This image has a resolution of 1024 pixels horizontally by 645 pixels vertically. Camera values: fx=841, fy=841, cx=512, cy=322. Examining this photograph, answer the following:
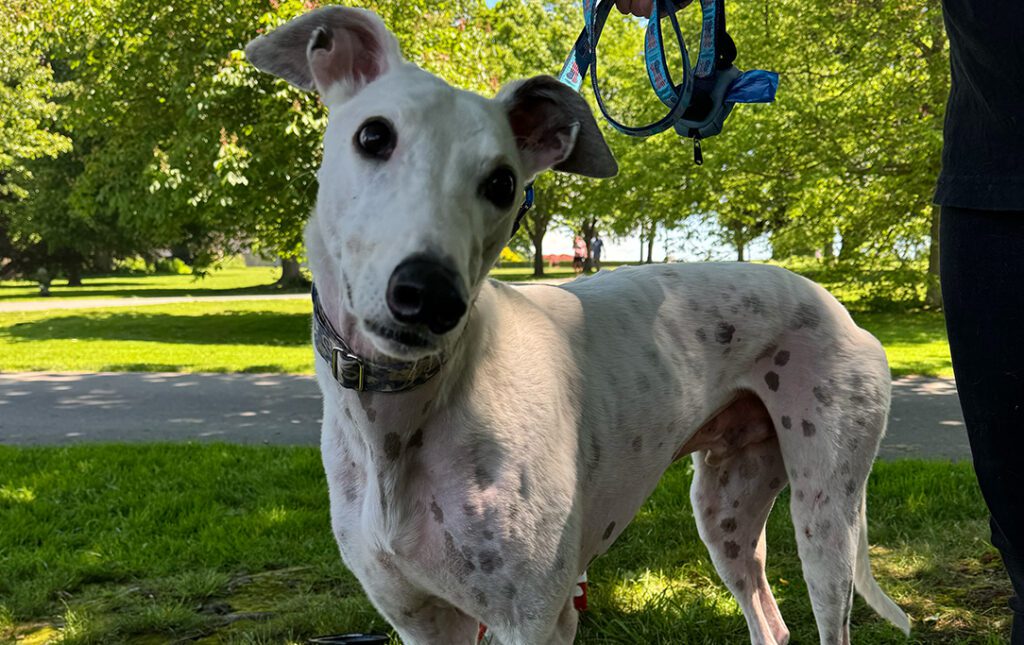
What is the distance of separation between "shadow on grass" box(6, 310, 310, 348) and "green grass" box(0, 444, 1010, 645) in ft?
29.7

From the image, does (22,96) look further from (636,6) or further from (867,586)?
(867,586)

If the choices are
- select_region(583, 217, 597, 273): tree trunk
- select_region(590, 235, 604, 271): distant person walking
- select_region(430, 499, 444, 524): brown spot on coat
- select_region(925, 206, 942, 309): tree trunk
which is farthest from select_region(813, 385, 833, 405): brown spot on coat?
select_region(590, 235, 604, 271): distant person walking

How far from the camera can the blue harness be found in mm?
2766

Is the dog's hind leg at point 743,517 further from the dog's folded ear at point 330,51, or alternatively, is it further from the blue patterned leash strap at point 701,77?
the dog's folded ear at point 330,51

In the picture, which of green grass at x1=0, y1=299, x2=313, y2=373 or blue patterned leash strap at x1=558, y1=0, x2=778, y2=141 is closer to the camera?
blue patterned leash strap at x1=558, y1=0, x2=778, y2=141

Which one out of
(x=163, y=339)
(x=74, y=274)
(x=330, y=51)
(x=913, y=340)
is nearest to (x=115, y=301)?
(x=163, y=339)

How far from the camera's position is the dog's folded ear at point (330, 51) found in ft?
7.45

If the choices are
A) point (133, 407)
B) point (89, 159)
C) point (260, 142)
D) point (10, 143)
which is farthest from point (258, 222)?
point (10, 143)

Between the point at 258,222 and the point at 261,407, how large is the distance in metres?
6.99

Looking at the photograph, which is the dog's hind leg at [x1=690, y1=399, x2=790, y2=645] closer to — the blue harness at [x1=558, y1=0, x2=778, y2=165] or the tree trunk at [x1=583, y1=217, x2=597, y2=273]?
the blue harness at [x1=558, y1=0, x2=778, y2=165]

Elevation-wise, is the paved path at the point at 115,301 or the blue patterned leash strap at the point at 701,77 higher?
the blue patterned leash strap at the point at 701,77

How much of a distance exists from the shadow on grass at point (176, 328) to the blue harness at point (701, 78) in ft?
40.3

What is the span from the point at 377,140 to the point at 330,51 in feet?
1.74

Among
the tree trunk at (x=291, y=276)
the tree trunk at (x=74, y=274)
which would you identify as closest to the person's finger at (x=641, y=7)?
the tree trunk at (x=291, y=276)
